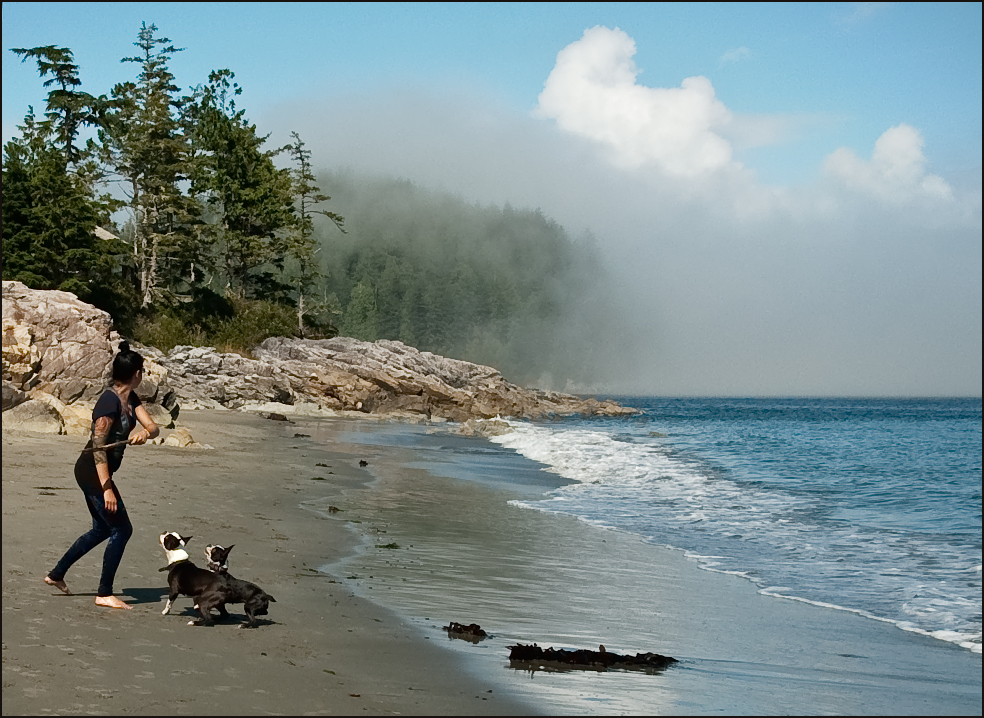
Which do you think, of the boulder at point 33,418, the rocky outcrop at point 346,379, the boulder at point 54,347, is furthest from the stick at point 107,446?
the rocky outcrop at point 346,379

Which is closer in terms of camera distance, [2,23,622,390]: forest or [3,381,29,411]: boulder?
[3,381,29,411]: boulder

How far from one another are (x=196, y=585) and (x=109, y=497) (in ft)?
2.84

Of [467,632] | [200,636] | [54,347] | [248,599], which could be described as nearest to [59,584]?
[200,636]

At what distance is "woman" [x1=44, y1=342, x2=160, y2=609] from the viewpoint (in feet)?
19.9

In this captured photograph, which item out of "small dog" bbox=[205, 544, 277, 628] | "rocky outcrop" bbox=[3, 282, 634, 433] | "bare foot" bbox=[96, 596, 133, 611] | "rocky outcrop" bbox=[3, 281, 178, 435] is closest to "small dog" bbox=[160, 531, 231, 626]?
"small dog" bbox=[205, 544, 277, 628]

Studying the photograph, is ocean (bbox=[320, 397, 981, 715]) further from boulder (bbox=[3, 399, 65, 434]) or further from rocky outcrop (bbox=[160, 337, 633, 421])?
rocky outcrop (bbox=[160, 337, 633, 421])

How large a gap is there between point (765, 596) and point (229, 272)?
5348cm

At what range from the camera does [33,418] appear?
52.7 feet

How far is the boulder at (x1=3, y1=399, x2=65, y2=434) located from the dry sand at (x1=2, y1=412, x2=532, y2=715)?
485 cm

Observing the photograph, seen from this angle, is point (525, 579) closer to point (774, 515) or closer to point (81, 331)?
point (774, 515)

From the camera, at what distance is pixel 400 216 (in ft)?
256

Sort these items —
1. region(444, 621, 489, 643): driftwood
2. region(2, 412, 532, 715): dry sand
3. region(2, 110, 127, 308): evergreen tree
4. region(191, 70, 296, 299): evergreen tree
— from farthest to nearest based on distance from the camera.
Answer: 1. region(191, 70, 296, 299): evergreen tree
2. region(2, 110, 127, 308): evergreen tree
3. region(444, 621, 489, 643): driftwood
4. region(2, 412, 532, 715): dry sand

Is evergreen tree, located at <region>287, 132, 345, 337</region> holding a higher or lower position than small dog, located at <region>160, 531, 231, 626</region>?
higher

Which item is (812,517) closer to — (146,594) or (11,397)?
(146,594)
